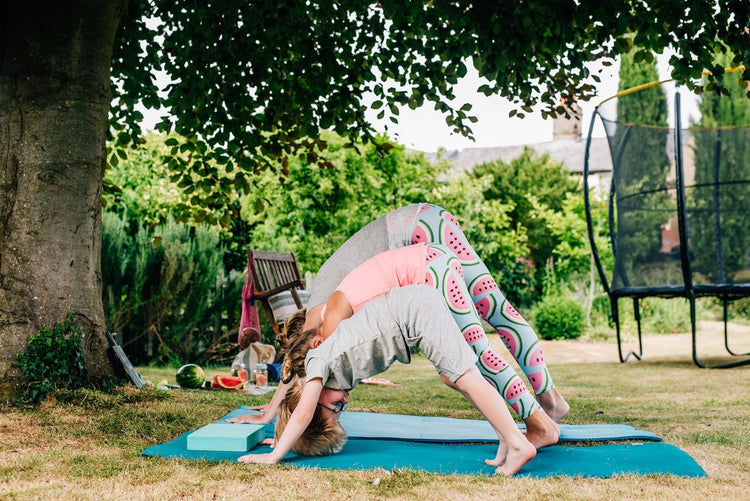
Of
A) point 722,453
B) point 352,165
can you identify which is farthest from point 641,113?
point 722,453

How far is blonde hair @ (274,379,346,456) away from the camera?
2.63 meters

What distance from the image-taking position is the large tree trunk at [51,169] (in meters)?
3.42

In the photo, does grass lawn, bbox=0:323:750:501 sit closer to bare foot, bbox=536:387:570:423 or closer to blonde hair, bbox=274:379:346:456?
blonde hair, bbox=274:379:346:456

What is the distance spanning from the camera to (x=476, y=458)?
8.61 ft

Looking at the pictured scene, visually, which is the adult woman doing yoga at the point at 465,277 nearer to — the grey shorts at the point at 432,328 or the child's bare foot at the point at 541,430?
the child's bare foot at the point at 541,430

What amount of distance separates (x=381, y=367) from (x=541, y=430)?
0.72 metres

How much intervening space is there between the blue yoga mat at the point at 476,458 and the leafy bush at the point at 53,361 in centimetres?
86

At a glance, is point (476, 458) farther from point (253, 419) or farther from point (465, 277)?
point (253, 419)

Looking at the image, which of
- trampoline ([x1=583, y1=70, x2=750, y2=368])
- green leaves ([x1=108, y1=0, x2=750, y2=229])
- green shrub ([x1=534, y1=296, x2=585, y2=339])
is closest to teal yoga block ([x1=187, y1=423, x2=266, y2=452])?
green leaves ([x1=108, y1=0, x2=750, y2=229])

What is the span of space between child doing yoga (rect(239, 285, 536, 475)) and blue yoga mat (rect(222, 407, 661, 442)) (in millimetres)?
486

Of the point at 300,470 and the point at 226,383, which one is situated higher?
the point at 300,470

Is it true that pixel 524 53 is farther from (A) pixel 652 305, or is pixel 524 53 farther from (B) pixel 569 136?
(B) pixel 569 136

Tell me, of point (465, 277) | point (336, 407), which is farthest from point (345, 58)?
point (336, 407)

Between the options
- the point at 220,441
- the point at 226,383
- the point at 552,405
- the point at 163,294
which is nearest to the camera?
the point at 220,441
